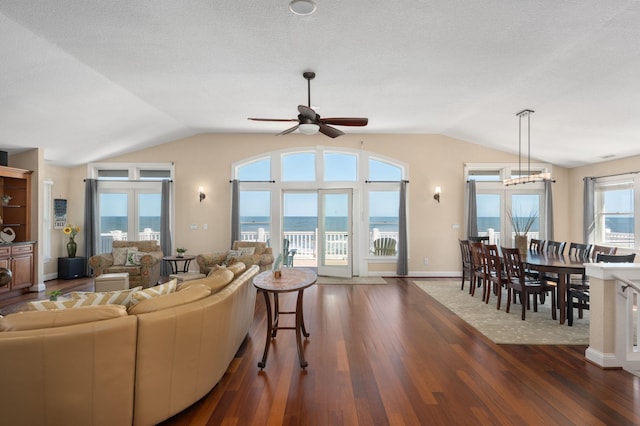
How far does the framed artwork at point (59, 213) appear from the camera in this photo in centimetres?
749

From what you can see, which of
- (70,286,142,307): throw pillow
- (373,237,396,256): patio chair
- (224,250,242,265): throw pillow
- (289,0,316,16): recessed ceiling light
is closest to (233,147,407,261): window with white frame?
Answer: (373,237,396,256): patio chair

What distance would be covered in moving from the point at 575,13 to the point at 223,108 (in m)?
5.04

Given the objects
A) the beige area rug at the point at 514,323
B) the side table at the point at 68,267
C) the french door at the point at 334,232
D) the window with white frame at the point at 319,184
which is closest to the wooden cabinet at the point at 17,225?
the side table at the point at 68,267

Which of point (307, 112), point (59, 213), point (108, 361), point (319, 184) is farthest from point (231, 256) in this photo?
point (108, 361)

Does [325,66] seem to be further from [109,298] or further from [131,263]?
[131,263]

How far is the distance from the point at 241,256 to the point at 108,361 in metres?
4.47

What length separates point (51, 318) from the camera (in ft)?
6.50

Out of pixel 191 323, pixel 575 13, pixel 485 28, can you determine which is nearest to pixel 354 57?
pixel 485 28

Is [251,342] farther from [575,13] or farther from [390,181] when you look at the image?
[390,181]

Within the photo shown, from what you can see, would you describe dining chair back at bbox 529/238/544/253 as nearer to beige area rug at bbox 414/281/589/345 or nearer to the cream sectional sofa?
beige area rug at bbox 414/281/589/345

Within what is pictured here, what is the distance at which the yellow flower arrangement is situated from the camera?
7230 millimetres

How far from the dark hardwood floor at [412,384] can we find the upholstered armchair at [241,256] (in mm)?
2151

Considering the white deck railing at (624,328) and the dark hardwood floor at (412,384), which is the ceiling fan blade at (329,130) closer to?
the dark hardwood floor at (412,384)

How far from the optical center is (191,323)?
7.75ft
